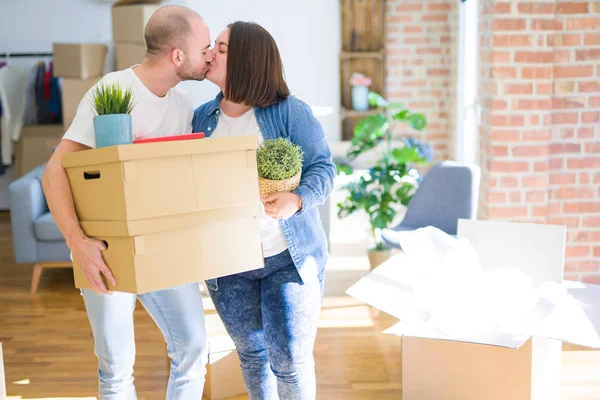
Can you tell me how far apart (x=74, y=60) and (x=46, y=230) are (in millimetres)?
1648

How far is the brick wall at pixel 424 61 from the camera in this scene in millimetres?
6258

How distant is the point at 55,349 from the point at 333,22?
3.79 m

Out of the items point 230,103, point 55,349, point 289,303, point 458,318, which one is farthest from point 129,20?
point 458,318

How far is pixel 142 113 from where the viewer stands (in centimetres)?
194

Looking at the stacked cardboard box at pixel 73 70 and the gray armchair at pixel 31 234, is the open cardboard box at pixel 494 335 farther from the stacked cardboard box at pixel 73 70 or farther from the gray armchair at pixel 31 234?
the stacked cardboard box at pixel 73 70

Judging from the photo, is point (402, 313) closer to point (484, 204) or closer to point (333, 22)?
point (484, 204)

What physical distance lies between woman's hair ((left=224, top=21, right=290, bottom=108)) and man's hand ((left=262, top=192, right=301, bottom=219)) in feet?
0.95

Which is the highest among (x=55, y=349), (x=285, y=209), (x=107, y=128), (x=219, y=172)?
(x=107, y=128)

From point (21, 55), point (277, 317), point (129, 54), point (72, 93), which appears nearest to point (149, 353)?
point (277, 317)

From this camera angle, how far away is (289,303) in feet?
Answer: 6.50

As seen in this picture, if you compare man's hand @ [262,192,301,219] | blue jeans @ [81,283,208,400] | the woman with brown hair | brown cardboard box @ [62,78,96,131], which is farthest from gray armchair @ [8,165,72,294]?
man's hand @ [262,192,301,219]

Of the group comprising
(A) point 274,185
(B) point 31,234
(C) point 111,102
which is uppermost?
(C) point 111,102

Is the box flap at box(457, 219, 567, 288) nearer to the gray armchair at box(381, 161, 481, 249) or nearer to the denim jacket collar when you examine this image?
the denim jacket collar

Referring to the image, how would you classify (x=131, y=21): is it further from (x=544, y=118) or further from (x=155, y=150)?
(x=155, y=150)
